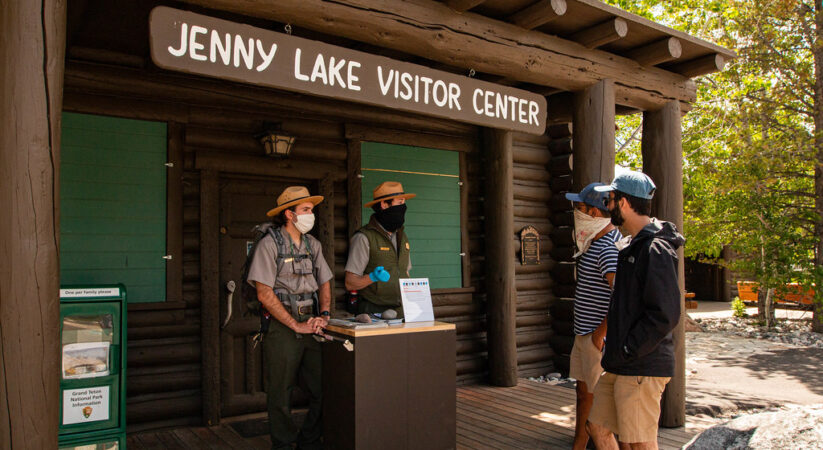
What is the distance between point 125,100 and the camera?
16.8 ft

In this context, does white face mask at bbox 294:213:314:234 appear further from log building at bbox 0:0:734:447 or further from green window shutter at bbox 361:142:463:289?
green window shutter at bbox 361:142:463:289

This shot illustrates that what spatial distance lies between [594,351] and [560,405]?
2.41 metres

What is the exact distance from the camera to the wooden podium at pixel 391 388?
3.89m

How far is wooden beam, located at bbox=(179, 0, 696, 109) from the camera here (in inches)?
149

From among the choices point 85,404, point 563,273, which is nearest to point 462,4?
point 85,404

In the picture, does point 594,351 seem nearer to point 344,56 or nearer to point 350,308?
point 350,308

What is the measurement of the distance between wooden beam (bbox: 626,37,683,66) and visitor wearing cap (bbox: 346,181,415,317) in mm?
2591

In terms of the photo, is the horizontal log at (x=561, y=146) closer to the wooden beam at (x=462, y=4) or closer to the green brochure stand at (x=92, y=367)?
the wooden beam at (x=462, y=4)

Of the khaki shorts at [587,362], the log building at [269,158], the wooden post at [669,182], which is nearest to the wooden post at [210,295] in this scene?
the log building at [269,158]

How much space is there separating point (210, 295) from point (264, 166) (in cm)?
131

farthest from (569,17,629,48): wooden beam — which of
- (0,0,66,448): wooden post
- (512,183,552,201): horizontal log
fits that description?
(0,0,66,448): wooden post

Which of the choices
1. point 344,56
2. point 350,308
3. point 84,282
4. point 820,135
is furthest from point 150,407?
point 820,135

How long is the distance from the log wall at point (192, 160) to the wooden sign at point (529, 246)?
8.70ft

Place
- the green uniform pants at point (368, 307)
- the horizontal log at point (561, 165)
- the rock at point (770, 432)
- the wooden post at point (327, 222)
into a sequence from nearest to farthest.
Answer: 1. the rock at point (770, 432)
2. the green uniform pants at point (368, 307)
3. the wooden post at point (327, 222)
4. the horizontal log at point (561, 165)
